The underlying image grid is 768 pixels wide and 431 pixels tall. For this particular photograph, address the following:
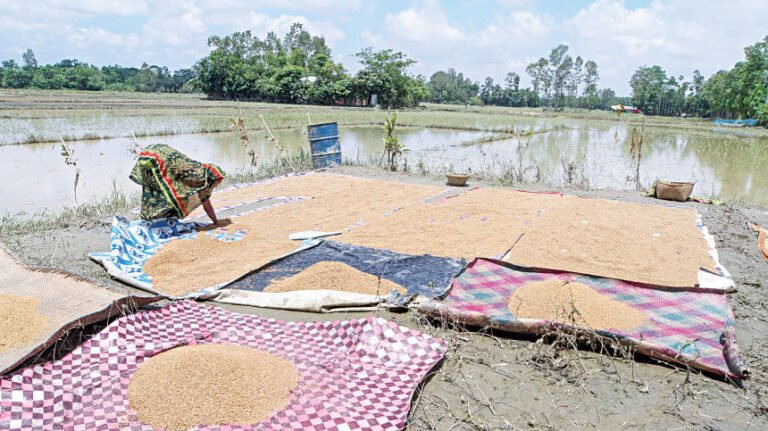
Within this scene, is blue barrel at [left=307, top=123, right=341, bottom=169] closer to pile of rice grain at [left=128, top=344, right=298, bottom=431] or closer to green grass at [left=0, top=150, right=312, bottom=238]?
green grass at [left=0, top=150, right=312, bottom=238]

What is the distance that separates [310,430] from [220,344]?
2.42 feet

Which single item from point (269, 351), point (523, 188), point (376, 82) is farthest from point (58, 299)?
point (376, 82)

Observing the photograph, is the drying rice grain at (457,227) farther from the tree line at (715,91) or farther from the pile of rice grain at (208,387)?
the tree line at (715,91)

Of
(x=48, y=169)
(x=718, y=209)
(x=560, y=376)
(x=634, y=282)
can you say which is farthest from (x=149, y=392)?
(x=48, y=169)

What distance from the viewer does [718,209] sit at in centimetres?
546

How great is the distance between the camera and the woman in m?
3.92

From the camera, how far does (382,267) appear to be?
333 centimetres

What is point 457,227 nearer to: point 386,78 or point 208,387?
point 208,387

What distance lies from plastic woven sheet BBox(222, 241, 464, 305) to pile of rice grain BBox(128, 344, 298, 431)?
102 centimetres

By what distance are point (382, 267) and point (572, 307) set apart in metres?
1.36

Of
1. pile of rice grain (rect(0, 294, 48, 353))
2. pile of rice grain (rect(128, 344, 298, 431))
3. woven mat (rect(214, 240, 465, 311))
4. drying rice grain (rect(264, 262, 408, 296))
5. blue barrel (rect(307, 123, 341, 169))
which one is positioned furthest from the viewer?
blue barrel (rect(307, 123, 341, 169))

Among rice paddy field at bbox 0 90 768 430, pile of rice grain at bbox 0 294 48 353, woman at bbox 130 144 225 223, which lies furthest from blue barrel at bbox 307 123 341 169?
pile of rice grain at bbox 0 294 48 353

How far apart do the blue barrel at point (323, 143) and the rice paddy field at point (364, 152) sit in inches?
18.3

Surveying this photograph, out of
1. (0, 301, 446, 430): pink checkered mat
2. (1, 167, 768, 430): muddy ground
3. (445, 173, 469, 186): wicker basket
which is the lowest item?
(1, 167, 768, 430): muddy ground
